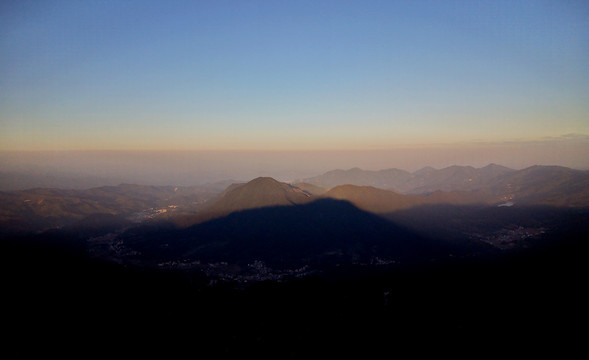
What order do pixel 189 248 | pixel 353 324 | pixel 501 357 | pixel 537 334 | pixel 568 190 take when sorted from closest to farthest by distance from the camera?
pixel 501 357
pixel 537 334
pixel 353 324
pixel 189 248
pixel 568 190

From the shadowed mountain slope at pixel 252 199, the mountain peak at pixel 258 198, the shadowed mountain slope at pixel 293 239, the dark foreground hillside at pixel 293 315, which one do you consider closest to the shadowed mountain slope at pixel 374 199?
the shadowed mountain slope at pixel 293 239

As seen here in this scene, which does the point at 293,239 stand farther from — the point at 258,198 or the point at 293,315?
the point at 293,315

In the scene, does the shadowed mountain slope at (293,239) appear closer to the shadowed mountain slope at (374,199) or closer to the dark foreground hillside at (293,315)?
the shadowed mountain slope at (374,199)

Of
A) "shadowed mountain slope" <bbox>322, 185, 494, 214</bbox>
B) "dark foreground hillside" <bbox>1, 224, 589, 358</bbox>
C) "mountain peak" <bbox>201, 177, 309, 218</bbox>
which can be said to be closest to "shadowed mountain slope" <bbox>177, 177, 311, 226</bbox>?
"mountain peak" <bbox>201, 177, 309, 218</bbox>

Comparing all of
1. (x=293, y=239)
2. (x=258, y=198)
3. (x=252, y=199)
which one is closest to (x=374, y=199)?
(x=293, y=239)

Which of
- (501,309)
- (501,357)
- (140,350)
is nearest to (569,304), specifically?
(501,309)

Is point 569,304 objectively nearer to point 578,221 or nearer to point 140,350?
point 140,350

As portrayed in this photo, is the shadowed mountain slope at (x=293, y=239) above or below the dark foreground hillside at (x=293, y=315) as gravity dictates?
below

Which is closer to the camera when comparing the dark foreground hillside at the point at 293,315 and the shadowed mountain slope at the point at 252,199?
the dark foreground hillside at the point at 293,315

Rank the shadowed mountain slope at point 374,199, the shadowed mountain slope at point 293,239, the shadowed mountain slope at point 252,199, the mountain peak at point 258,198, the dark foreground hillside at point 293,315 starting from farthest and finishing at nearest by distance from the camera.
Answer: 1. the shadowed mountain slope at point 374,199
2. the mountain peak at point 258,198
3. the shadowed mountain slope at point 252,199
4. the shadowed mountain slope at point 293,239
5. the dark foreground hillside at point 293,315
